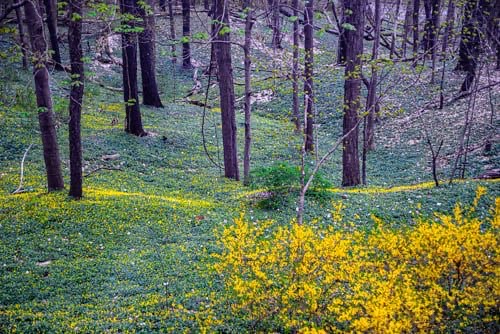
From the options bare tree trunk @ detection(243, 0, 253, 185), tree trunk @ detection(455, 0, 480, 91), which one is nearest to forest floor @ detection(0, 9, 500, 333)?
bare tree trunk @ detection(243, 0, 253, 185)

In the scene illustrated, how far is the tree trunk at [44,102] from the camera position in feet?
30.0

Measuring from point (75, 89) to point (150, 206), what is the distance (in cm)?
294

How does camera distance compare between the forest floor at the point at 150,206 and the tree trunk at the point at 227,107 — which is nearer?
the forest floor at the point at 150,206

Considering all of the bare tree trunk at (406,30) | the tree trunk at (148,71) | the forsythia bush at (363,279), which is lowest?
the forsythia bush at (363,279)

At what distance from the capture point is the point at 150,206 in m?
9.72

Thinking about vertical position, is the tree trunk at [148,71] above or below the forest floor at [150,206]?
above

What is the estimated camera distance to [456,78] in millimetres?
22094

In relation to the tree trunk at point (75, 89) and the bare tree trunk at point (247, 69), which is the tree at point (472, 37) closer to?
the bare tree trunk at point (247, 69)

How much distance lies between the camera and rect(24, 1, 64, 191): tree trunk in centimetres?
913

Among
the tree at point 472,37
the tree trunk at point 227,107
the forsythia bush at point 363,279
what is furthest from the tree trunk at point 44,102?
the tree at point 472,37

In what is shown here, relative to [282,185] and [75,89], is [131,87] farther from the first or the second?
[282,185]

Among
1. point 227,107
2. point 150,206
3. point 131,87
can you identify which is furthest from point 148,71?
point 150,206

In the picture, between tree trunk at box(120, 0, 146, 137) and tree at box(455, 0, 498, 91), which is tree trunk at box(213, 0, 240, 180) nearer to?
tree trunk at box(120, 0, 146, 137)

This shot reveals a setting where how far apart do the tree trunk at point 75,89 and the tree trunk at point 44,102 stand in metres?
0.61
